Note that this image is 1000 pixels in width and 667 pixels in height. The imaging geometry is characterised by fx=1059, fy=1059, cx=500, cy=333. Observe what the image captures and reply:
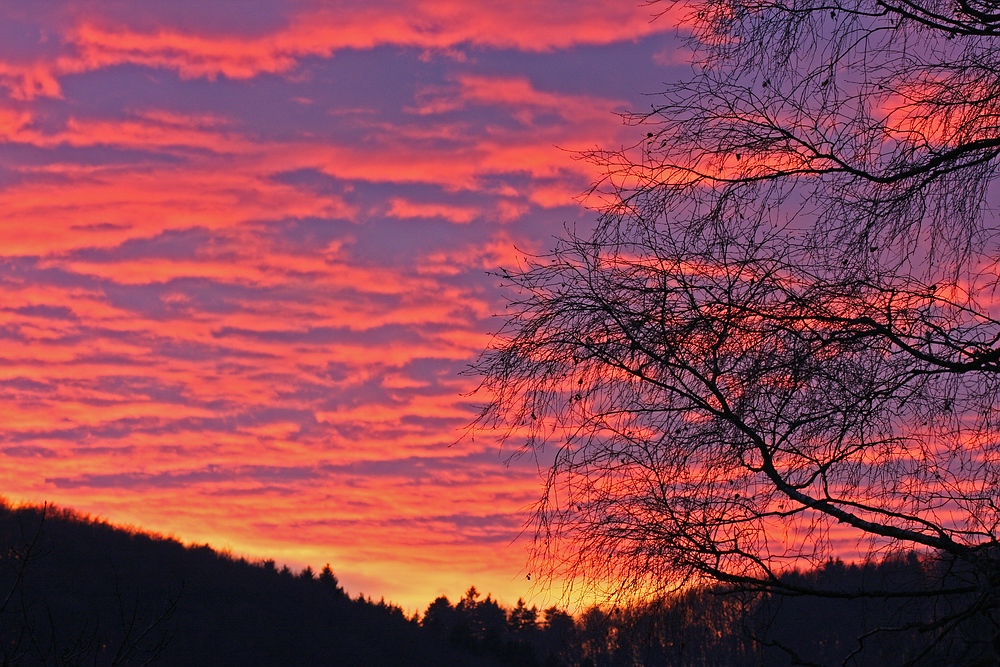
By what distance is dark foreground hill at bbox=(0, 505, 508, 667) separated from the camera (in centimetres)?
9225

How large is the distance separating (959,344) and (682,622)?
6.02ft

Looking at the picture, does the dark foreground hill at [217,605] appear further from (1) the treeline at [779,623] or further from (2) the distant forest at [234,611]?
(1) the treeline at [779,623]

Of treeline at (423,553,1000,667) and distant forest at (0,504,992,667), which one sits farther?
distant forest at (0,504,992,667)

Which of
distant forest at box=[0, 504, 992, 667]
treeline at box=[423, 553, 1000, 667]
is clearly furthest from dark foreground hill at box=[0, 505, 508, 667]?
treeline at box=[423, 553, 1000, 667]

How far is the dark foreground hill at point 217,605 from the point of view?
303ft

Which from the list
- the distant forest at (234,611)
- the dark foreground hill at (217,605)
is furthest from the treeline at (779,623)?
the dark foreground hill at (217,605)

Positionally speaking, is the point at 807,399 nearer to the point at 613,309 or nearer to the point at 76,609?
the point at 613,309

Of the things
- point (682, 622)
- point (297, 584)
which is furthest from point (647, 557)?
point (297, 584)

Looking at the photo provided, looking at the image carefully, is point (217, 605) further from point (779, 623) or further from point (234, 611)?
point (779, 623)

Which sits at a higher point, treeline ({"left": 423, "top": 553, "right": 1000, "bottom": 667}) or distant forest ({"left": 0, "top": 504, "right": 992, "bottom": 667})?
distant forest ({"left": 0, "top": 504, "right": 992, "bottom": 667})

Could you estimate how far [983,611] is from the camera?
471cm

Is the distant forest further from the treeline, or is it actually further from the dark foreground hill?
the treeline

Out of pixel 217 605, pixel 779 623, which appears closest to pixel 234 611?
pixel 217 605

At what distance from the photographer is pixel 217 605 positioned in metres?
102
